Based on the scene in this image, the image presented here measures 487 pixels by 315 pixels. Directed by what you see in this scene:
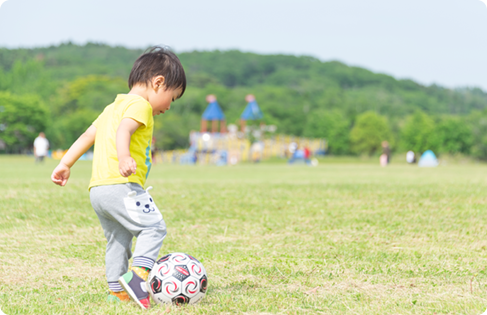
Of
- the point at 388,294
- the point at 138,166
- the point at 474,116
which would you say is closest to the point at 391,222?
the point at 388,294

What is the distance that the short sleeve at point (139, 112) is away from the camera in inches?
134

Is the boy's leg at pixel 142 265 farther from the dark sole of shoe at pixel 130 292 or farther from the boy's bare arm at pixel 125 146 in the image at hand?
the boy's bare arm at pixel 125 146

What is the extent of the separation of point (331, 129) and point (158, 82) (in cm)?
9300

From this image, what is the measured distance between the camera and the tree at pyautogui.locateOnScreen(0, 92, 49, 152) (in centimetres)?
7631

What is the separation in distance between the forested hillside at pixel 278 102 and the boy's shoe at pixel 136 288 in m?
73.3

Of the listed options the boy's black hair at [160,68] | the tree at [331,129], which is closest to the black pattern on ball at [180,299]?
the boy's black hair at [160,68]

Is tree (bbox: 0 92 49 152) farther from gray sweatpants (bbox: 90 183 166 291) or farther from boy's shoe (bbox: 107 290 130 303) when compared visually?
gray sweatpants (bbox: 90 183 166 291)

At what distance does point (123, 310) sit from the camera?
10.9 ft

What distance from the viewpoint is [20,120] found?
78.2m

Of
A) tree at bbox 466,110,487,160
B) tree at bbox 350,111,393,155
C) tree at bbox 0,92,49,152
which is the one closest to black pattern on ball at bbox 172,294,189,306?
tree at bbox 466,110,487,160

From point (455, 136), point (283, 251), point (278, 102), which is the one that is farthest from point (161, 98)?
point (278, 102)

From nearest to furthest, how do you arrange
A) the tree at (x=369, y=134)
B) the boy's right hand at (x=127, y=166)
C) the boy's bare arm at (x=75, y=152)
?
the boy's right hand at (x=127, y=166)
the boy's bare arm at (x=75, y=152)
the tree at (x=369, y=134)

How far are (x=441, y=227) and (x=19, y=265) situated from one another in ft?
17.6

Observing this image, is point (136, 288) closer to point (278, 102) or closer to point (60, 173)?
point (60, 173)
